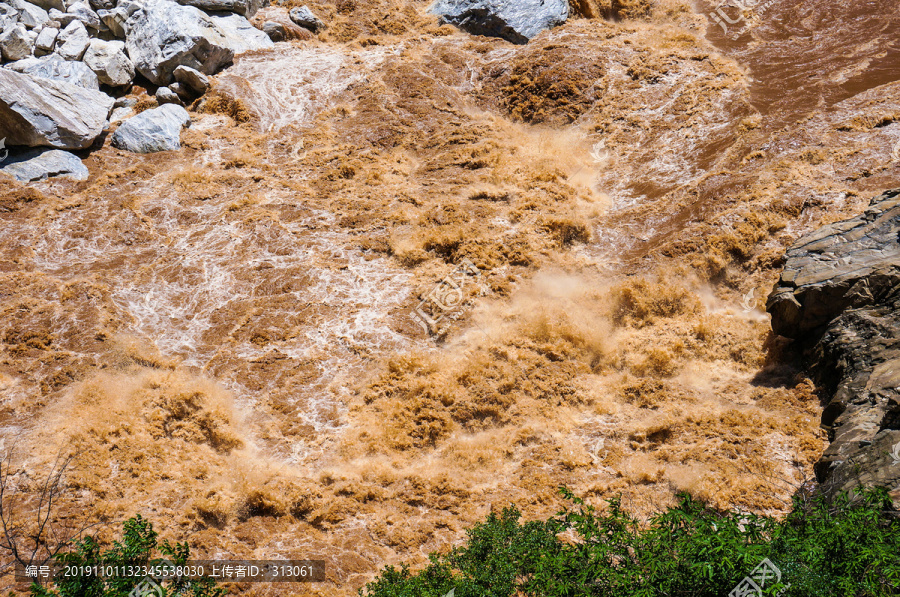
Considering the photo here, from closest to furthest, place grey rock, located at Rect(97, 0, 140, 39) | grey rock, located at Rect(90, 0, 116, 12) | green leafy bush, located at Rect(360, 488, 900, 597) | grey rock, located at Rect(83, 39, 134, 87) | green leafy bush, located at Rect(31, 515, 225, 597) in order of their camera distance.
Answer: green leafy bush, located at Rect(360, 488, 900, 597) → green leafy bush, located at Rect(31, 515, 225, 597) → grey rock, located at Rect(83, 39, 134, 87) → grey rock, located at Rect(97, 0, 140, 39) → grey rock, located at Rect(90, 0, 116, 12)

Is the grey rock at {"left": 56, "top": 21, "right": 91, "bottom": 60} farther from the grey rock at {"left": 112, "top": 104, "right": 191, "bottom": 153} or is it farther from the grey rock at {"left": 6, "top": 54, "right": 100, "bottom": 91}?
the grey rock at {"left": 112, "top": 104, "right": 191, "bottom": 153}

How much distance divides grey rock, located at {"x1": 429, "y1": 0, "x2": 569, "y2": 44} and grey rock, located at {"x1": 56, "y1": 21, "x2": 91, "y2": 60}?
1138 centimetres

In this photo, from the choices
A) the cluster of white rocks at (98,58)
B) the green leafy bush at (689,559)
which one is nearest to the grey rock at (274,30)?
the cluster of white rocks at (98,58)

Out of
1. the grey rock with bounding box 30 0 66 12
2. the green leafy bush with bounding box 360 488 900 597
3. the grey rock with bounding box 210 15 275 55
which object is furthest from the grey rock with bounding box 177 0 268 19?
the green leafy bush with bounding box 360 488 900 597

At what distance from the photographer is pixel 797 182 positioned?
1258cm

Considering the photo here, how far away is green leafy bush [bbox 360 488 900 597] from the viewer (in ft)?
15.6

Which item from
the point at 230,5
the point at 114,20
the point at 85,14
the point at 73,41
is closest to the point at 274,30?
the point at 230,5

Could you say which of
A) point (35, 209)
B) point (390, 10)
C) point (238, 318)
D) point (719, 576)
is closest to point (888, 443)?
point (719, 576)

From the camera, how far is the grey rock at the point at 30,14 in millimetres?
16703

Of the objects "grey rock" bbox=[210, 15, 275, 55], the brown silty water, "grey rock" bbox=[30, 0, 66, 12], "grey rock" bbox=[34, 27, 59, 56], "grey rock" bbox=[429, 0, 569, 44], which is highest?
"grey rock" bbox=[429, 0, 569, 44]

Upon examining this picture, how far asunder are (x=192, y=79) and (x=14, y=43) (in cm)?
444

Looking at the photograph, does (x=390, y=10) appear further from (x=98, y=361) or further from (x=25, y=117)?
(x=98, y=361)

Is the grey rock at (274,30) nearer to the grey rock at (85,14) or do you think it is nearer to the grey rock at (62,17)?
the grey rock at (85,14)

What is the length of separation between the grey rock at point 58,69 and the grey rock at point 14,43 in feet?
0.76
